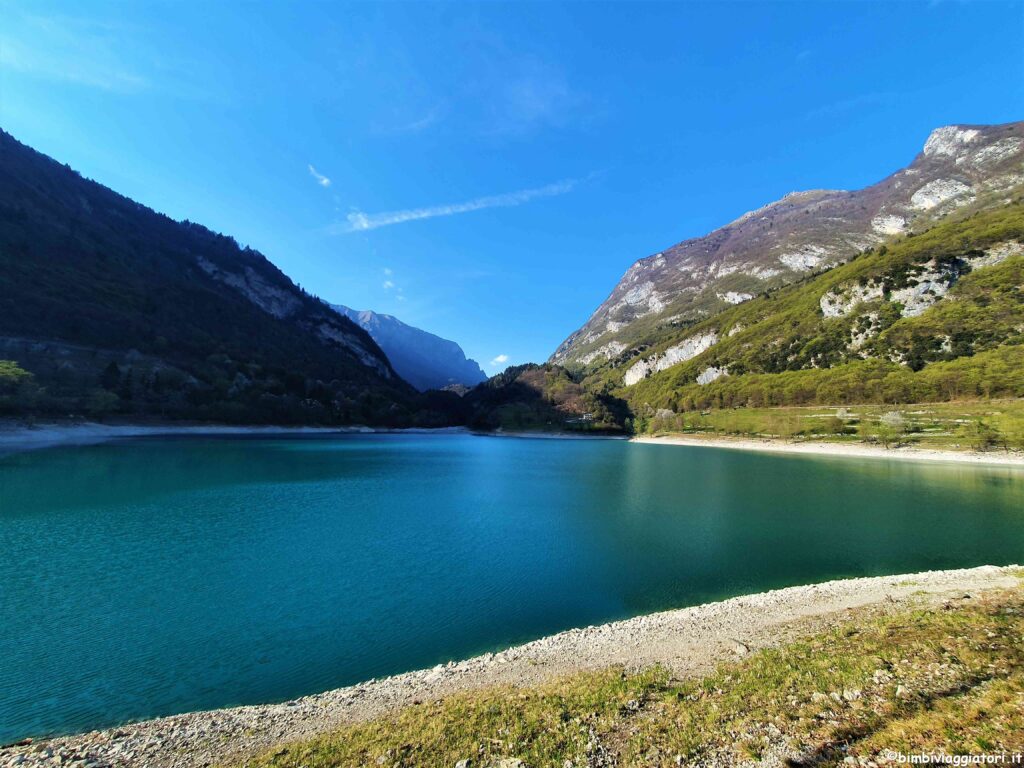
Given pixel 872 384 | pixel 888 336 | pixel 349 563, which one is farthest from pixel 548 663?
pixel 888 336

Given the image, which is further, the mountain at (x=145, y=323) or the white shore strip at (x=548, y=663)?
the mountain at (x=145, y=323)

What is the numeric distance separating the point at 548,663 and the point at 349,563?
9602 millimetres

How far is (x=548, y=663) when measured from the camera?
26.0 feet

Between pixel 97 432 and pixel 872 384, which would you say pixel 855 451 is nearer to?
pixel 872 384

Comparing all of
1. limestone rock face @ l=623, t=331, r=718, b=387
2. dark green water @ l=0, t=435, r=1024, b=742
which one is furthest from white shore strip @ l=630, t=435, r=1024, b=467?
limestone rock face @ l=623, t=331, r=718, b=387

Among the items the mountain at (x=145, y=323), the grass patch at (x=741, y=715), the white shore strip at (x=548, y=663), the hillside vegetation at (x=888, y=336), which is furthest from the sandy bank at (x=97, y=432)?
the hillside vegetation at (x=888, y=336)

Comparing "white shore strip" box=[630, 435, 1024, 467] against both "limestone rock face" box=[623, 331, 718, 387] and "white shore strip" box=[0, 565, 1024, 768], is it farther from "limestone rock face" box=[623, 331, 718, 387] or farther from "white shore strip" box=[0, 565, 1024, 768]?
"limestone rock face" box=[623, 331, 718, 387]

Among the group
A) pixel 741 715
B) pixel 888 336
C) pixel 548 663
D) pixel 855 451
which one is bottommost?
pixel 548 663

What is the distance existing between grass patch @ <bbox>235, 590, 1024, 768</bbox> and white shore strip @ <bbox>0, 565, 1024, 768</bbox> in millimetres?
643

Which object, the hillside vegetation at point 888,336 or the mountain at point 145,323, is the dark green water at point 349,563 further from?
the mountain at point 145,323

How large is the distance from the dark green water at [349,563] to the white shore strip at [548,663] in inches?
49.1

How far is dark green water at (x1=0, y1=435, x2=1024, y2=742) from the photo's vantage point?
27.7ft

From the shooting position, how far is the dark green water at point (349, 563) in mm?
8453

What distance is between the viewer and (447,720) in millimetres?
5734
